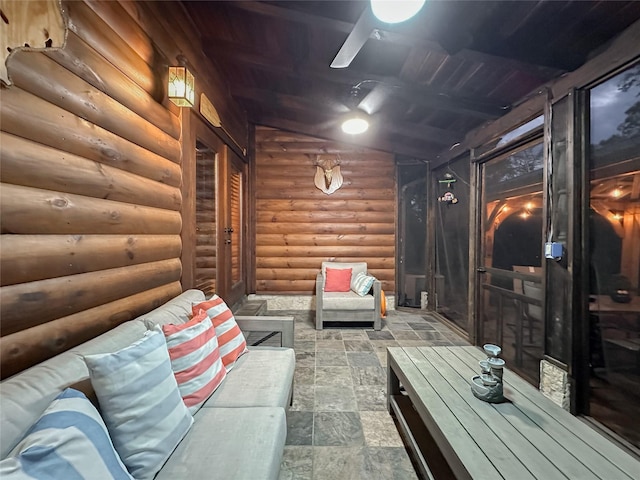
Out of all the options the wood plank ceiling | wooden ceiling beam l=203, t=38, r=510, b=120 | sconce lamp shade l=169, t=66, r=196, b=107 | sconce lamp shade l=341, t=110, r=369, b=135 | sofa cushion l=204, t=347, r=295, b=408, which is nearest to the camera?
sofa cushion l=204, t=347, r=295, b=408

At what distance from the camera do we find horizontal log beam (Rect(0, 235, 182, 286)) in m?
1.01

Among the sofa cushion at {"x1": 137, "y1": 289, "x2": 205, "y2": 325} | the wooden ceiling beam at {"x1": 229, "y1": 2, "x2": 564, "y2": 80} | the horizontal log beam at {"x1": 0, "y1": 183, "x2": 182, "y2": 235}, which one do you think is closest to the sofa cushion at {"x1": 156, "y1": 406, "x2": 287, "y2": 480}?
the sofa cushion at {"x1": 137, "y1": 289, "x2": 205, "y2": 325}

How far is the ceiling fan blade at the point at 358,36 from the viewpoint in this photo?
157 centimetres

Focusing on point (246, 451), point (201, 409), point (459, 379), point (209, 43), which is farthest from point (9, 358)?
point (209, 43)

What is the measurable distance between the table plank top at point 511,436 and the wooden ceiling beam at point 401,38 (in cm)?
207

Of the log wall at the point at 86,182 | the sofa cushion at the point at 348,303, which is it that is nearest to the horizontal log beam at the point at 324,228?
the sofa cushion at the point at 348,303

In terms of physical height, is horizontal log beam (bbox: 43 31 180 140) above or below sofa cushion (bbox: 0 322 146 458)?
above

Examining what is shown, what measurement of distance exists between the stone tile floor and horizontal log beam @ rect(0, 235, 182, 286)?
1462mm

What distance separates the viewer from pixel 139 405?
3.22 ft

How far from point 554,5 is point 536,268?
1.80 metres

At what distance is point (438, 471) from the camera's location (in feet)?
4.44

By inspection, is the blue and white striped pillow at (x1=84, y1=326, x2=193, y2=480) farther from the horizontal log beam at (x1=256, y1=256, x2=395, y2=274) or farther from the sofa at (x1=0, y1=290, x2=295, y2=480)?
the horizontal log beam at (x1=256, y1=256, x2=395, y2=274)

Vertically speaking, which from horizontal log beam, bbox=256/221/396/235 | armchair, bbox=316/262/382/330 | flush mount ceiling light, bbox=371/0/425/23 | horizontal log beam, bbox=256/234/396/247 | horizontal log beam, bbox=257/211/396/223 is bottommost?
armchair, bbox=316/262/382/330

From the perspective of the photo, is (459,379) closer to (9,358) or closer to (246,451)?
(246,451)
